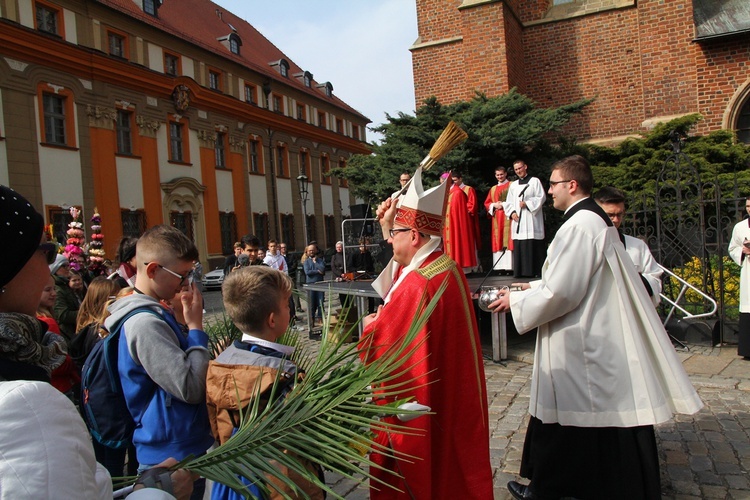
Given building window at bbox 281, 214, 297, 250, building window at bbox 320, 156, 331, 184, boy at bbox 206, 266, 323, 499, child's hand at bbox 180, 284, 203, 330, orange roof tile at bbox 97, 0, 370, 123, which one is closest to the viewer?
boy at bbox 206, 266, 323, 499

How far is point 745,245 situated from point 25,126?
811 inches

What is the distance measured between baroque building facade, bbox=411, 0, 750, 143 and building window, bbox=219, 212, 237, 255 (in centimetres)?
1534

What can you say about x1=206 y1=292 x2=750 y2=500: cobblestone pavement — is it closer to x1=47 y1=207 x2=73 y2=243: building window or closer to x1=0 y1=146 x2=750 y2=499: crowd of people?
x1=0 y1=146 x2=750 y2=499: crowd of people

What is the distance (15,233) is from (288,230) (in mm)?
31678

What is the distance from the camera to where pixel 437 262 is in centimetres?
273

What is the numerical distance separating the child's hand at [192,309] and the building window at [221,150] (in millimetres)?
27015

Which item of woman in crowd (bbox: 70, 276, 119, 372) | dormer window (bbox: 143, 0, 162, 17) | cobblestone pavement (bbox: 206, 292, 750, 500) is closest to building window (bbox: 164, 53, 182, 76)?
dormer window (bbox: 143, 0, 162, 17)

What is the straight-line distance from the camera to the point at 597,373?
3.01m

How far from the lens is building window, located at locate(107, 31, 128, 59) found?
890 inches

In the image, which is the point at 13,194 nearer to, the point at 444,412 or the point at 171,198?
the point at 444,412

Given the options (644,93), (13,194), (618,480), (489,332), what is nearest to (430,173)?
(489,332)

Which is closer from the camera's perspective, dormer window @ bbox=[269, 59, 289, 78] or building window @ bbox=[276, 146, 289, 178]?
building window @ bbox=[276, 146, 289, 178]

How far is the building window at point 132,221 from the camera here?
891 inches

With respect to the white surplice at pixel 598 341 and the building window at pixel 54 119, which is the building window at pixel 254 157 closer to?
the building window at pixel 54 119
